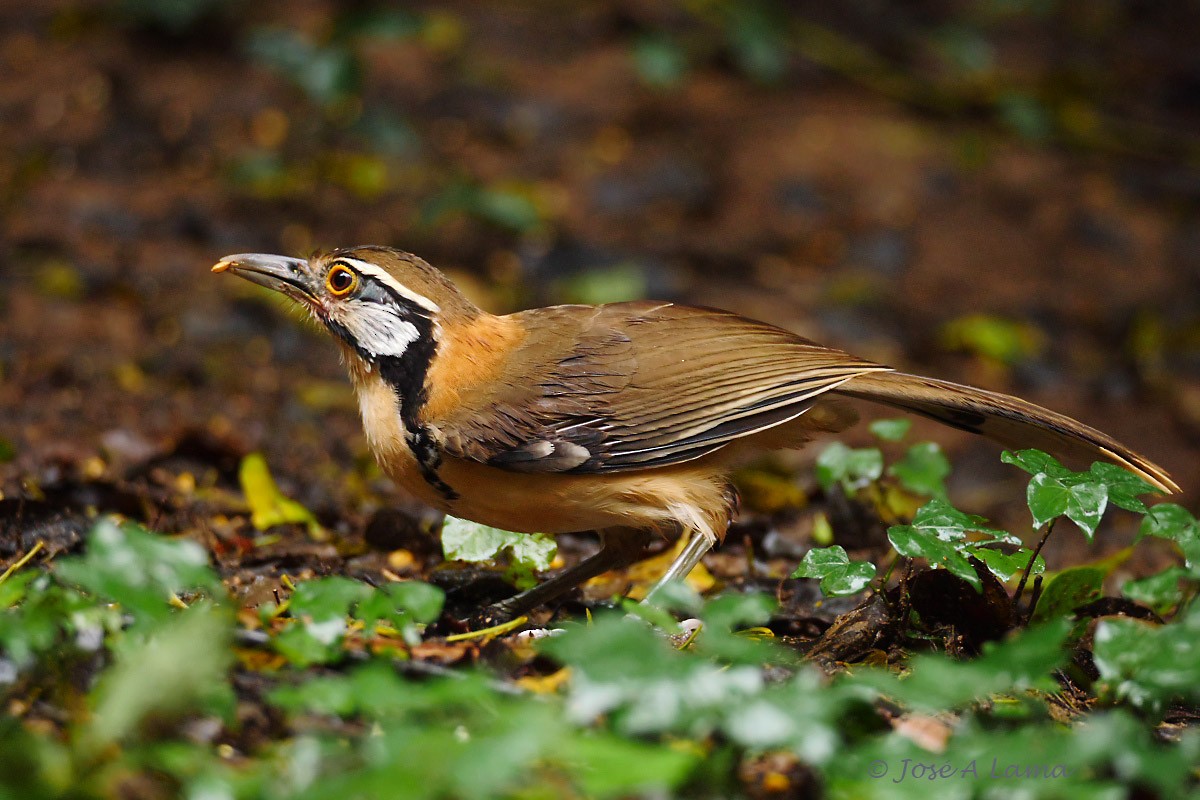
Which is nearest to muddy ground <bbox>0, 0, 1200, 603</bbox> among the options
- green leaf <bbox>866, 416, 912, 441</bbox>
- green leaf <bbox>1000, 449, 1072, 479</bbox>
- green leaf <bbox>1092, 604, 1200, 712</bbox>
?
green leaf <bbox>866, 416, 912, 441</bbox>

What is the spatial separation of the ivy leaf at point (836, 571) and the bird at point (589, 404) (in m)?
0.80

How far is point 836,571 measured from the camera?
351cm

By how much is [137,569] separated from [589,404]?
192 cm

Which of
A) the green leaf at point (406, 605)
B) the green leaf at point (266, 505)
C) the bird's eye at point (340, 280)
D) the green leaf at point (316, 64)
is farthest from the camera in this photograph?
the green leaf at point (316, 64)

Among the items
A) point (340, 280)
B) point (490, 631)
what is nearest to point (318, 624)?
point (490, 631)

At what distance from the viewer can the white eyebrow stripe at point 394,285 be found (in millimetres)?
4559

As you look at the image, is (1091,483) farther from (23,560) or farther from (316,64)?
(316,64)

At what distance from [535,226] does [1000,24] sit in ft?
20.5

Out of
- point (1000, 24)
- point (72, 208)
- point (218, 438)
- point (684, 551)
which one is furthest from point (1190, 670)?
point (1000, 24)

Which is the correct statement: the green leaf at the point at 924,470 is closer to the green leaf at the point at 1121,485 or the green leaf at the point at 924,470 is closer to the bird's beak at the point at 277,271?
the green leaf at the point at 1121,485

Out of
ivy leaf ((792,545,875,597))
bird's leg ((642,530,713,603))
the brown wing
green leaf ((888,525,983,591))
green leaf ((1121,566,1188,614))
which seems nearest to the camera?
green leaf ((1121,566,1188,614))

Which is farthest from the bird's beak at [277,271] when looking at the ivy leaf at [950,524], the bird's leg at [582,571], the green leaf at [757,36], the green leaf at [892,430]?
the green leaf at [757,36]

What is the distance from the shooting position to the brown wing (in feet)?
14.0

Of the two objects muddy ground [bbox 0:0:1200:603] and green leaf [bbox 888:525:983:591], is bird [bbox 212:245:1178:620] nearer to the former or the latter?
green leaf [bbox 888:525:983:591]
